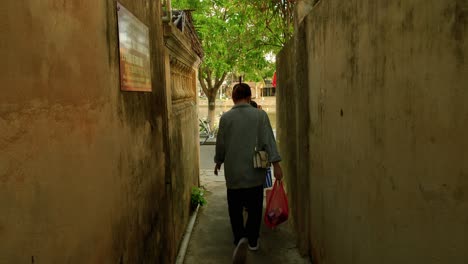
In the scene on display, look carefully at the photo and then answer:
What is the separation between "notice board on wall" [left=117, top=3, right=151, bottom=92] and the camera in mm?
2691

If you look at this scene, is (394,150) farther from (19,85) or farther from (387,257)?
(19,85)

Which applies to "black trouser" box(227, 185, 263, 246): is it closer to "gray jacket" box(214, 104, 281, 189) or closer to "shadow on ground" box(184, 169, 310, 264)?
"gray jacket" box(214, 104, 281, 189)

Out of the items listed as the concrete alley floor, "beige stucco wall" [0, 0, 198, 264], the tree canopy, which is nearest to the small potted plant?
the concrete alley floor

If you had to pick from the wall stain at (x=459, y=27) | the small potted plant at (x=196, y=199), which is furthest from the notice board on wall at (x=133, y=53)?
the small potted plant at (x=196, y=199)

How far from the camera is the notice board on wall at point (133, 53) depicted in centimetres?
269

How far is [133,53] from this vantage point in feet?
9.71

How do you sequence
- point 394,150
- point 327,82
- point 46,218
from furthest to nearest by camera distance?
point 327,82, point 394,150, point 46,218

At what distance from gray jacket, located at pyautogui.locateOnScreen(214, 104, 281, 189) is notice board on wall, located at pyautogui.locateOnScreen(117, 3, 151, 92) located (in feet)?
5.06

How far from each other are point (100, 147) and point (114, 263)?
691 millimetres

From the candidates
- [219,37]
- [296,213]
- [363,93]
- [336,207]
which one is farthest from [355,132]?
[219,37]

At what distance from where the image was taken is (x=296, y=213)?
18.2 ft

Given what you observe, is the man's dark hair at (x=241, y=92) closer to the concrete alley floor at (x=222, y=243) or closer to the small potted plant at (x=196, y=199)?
the concrete alley floor at (x=222, y=243)

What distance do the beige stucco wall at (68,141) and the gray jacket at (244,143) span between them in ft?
5.68

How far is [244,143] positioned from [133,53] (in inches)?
84.3
